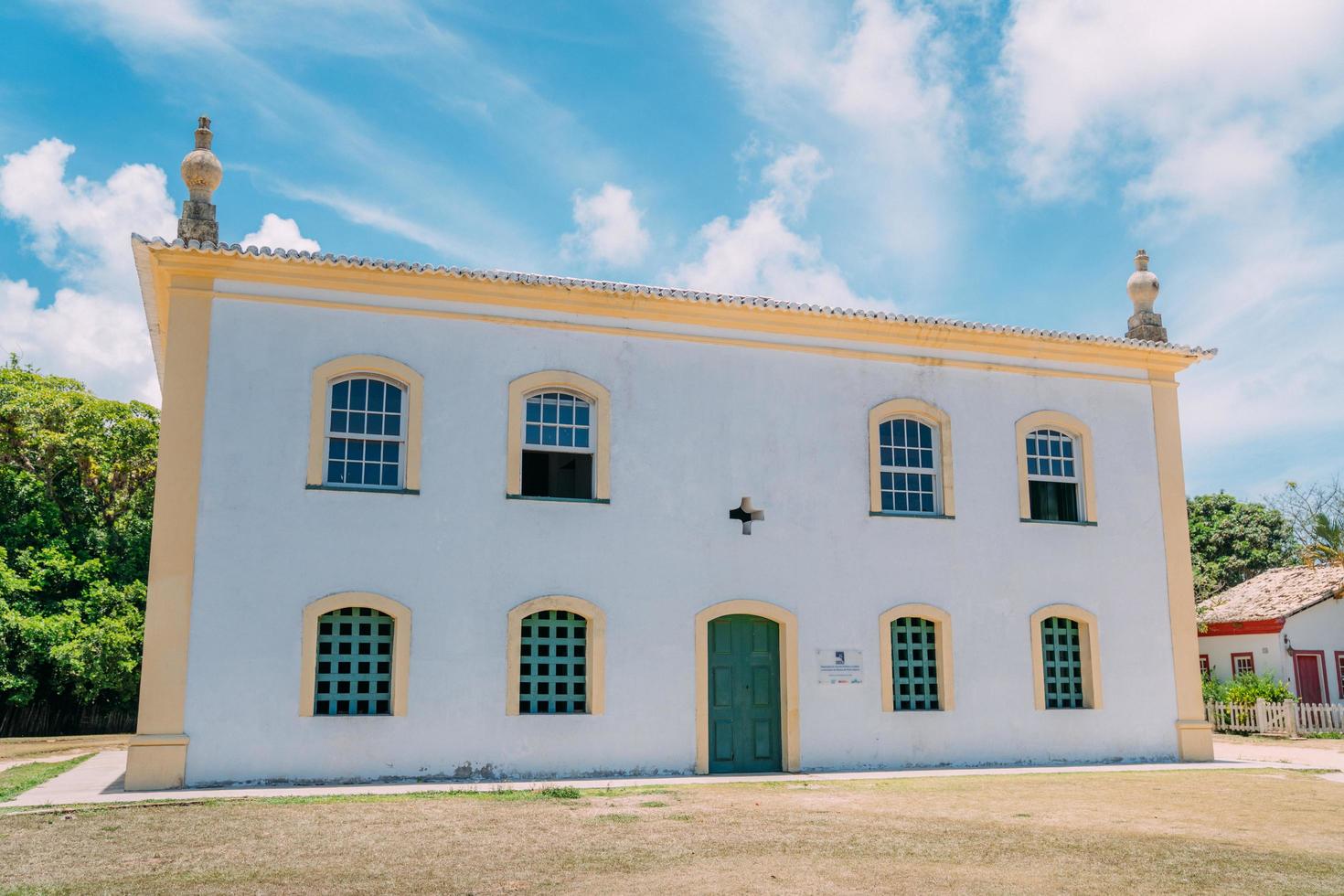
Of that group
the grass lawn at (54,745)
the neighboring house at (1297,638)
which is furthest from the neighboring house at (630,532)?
the neighboring house at (1297,638)

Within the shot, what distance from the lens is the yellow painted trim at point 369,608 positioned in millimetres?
12492

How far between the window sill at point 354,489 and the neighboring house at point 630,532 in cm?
7

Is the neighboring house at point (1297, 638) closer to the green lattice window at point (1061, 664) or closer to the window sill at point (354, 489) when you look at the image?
the green lattice window at point (1061, 664)

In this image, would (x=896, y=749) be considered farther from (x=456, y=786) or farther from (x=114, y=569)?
(x=114, y=569)

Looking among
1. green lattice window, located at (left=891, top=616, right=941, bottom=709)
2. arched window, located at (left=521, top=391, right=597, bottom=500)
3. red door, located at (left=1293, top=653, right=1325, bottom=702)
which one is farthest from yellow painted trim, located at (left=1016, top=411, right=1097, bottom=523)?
red door, located at (left=1293, top=653, right=1325, bottom=702)

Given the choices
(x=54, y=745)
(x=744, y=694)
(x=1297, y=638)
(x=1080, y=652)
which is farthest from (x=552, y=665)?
(x=1297, y=638)

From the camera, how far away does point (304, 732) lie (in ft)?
40.8

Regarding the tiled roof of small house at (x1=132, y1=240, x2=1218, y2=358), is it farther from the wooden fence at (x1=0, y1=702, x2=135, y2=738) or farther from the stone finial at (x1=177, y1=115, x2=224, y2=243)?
the wooden fence at (x1=0, y1=702, x2=135, y2=738)

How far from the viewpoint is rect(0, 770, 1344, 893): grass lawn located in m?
7.03

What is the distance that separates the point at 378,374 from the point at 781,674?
6188mm

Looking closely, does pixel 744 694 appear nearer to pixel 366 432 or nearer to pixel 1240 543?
pixel 366 432

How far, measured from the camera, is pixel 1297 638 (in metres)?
25.0

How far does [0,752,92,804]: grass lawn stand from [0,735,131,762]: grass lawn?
1.35 meters

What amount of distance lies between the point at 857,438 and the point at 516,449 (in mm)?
4633
